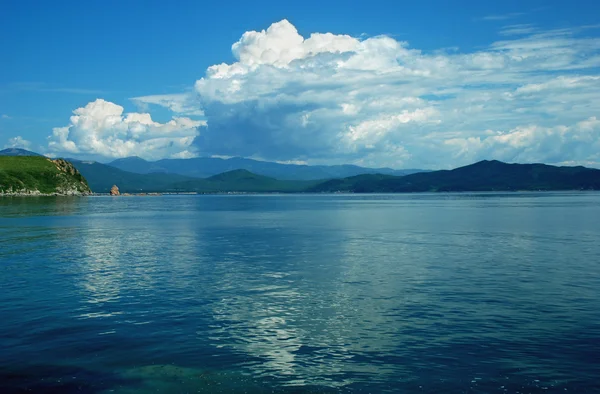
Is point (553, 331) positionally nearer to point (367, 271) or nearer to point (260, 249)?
point (367, 271)

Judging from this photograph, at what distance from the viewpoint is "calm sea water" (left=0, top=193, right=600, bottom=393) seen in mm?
24500

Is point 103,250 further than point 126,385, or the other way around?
point 103,250

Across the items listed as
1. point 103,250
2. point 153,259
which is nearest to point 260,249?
point 153,259

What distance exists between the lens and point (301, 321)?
114 feet

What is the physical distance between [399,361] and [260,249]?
165ft

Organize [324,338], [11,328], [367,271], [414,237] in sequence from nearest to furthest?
[324,338]
[11,328]
[367,271]
[414,237]

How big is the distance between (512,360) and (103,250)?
61.1 m

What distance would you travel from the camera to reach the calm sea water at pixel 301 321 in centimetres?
2450

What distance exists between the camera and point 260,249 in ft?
248

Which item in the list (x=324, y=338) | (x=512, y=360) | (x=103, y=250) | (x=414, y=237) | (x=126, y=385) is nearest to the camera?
(x=126, y=385)

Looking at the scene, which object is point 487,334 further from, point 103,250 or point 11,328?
point 103,250

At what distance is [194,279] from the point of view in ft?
165

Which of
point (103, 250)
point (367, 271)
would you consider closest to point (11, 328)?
point (367, 271)

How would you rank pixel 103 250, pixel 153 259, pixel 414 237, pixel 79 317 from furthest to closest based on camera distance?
pixel 414 237
pixel 103 250
pixel 153 259
pixel 79 317
